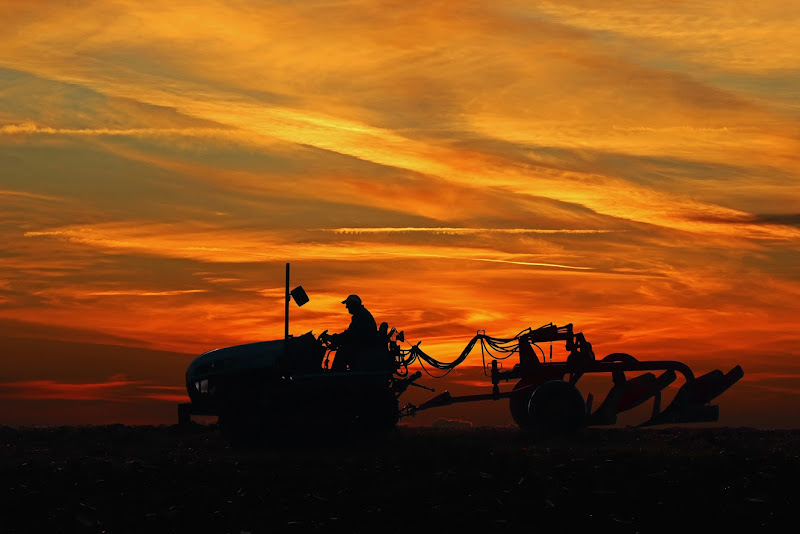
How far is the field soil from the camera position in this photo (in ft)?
49.9

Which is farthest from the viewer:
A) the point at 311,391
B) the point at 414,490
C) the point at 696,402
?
the point at 696,402

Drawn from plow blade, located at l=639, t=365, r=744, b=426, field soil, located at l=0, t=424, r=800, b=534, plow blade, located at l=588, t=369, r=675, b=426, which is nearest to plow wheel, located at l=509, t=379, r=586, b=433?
plow blade, located at l=588, t=369, r=675, b=426

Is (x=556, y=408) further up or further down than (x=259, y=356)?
further down

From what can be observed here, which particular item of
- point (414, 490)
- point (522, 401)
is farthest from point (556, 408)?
point (414, 490)

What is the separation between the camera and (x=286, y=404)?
2352 centimetres

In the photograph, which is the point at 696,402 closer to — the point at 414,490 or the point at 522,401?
the point at 522,401

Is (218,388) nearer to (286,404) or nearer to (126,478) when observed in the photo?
(286,404)

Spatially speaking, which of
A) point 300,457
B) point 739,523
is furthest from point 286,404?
point 739,523

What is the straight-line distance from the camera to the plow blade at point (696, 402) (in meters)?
28.2

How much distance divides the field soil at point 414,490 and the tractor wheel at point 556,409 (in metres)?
4.11

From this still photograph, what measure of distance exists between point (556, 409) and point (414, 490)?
10589 millimetres

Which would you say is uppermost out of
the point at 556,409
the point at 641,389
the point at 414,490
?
the point at 641,389

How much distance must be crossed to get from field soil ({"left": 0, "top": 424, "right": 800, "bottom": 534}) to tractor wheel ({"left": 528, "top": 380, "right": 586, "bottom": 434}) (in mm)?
4113

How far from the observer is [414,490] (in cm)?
1661
